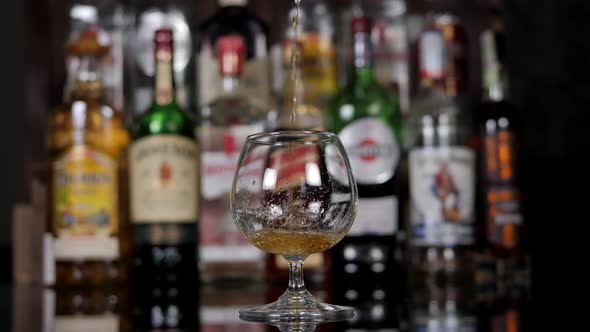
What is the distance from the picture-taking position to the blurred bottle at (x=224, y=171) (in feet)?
5.39

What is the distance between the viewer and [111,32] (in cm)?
184

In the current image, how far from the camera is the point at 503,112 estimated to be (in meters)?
1.66

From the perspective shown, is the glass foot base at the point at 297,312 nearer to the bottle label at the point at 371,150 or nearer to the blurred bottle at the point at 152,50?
the bottle label at the point at 371,150

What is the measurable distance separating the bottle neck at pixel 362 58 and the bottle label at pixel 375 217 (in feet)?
0.78

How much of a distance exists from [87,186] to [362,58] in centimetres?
52

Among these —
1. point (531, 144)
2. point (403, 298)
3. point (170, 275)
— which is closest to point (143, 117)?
point (170, 275)

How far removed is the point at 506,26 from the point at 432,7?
161mm

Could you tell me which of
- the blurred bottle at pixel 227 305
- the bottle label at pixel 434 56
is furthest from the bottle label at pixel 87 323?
the bottle label at pixel 434 56

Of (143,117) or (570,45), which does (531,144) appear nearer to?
(570,45)

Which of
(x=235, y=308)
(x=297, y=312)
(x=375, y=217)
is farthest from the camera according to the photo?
(x=375, y=217)

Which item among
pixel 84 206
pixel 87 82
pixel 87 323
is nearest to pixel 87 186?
pixel 84 206

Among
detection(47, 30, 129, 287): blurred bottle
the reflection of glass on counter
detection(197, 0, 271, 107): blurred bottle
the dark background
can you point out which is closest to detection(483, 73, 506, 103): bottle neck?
the dark background

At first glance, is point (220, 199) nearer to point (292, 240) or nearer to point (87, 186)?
point (87, 186)

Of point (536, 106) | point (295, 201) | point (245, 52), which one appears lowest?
point (295, 201)
